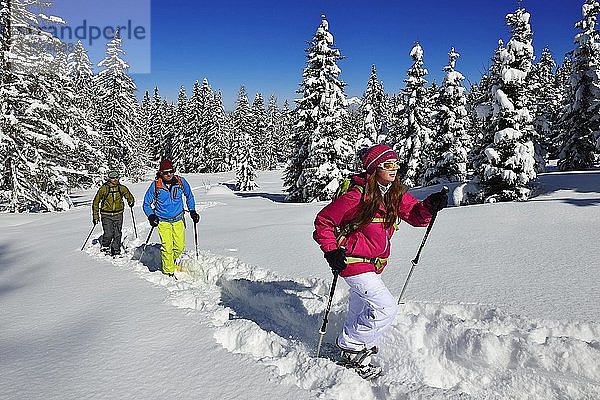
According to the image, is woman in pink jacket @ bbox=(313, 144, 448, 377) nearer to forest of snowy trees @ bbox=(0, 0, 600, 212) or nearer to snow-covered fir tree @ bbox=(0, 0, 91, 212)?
forest of snowy trees @ bbox=(0, 0, 600, 212)

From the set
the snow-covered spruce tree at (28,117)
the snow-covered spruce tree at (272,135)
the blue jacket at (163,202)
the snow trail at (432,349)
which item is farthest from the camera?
the snow-covered spruce tree at (272,135)

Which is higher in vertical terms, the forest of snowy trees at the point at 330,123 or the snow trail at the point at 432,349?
the forest of snowy trees at the point at 330,123

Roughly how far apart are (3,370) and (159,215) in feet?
13.0

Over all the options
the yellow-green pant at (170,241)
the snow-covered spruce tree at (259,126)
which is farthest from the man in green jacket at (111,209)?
the snow-covered spruce tree at (259,126)

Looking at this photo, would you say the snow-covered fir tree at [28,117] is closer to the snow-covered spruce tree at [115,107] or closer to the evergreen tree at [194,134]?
the snow-covered spruce tree at [115,107]

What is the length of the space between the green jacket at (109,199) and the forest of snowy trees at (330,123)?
41.2 feet

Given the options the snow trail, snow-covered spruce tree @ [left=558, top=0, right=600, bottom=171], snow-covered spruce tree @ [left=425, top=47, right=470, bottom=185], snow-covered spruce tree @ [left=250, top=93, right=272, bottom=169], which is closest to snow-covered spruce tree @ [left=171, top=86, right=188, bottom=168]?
snow-covered spruce tree @ [left=250, top=93, right=272, bottom=169]

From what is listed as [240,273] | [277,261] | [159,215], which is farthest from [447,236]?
[159,215]

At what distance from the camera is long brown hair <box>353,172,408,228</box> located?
362 cm

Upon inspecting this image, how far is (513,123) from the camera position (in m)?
17.9

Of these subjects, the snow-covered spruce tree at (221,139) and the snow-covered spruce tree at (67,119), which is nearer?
the snow-covered spruce tree at (67,119)

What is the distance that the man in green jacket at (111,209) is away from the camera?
9.40 metres

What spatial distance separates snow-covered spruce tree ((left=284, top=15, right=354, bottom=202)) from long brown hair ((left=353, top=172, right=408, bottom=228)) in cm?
2163

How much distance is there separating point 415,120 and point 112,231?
24.3m
